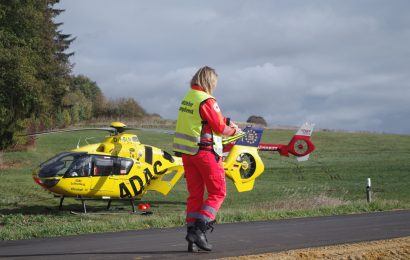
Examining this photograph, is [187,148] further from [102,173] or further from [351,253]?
[102,173]

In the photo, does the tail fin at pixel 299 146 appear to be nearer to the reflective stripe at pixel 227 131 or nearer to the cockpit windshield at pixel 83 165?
the cockpit windshield at pixel 83 165

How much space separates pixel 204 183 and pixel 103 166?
12558mm

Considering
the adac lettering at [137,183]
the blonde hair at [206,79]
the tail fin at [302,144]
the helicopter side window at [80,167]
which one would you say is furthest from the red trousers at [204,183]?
the tail fin at [302,144]

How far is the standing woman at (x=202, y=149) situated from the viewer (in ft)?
22.6

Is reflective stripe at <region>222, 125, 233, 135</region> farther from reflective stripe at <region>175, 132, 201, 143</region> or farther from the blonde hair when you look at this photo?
the blonde hair

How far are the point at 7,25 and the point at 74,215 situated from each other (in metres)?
16.4

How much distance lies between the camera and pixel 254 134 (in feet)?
70.7

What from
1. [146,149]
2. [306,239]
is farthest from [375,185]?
[306,239]

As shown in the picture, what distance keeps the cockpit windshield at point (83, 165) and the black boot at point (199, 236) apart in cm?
1254

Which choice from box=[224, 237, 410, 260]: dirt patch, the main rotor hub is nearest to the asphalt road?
box=[224, 237, 410, 260]: dirt patch

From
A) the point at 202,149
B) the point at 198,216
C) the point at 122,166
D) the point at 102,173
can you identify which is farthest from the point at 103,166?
the point at 202,149

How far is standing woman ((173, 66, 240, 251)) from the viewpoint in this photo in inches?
271

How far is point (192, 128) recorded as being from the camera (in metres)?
7.00

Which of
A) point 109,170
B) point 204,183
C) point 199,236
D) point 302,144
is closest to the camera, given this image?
point 199,236
